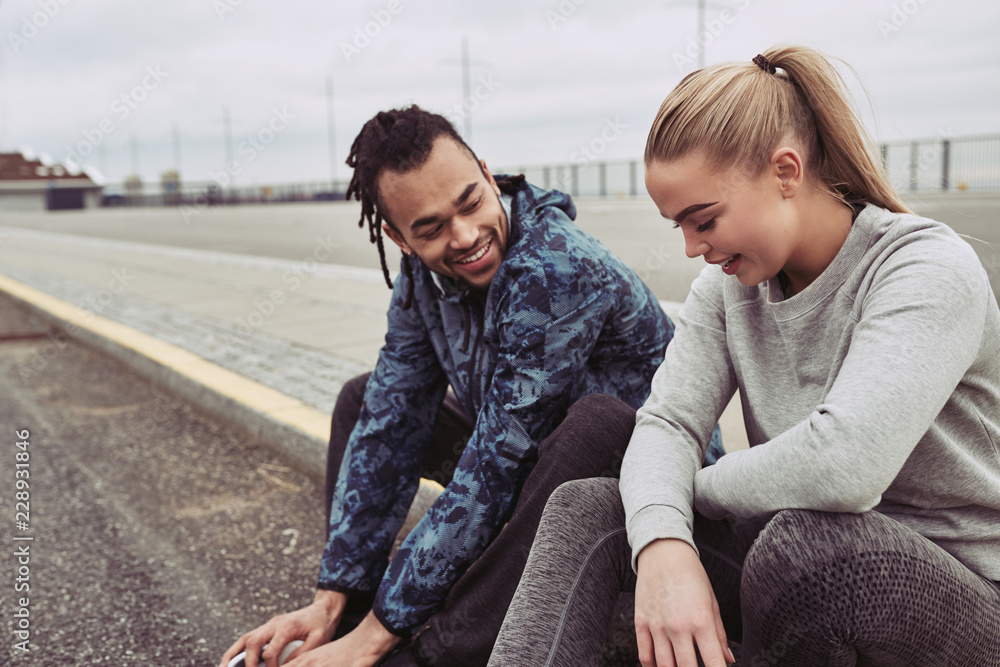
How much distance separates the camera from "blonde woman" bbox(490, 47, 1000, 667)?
50.4 inches

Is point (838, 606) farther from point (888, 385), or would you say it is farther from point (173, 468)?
point (173, 468)

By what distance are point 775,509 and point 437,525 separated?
0.77 meters

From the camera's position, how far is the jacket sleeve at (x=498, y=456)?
1860 millimetres

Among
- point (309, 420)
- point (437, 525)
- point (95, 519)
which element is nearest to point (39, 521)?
point (95, 519)

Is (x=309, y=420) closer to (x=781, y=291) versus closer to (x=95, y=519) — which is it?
(x=95, y=519)

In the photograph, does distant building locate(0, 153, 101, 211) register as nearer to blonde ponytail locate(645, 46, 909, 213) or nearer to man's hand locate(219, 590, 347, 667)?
man's hand locate(219, 590, 347, 667)

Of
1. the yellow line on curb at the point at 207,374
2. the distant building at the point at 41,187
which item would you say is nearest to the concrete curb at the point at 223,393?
the yellow line on curb at the point at 207,374

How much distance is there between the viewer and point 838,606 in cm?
126

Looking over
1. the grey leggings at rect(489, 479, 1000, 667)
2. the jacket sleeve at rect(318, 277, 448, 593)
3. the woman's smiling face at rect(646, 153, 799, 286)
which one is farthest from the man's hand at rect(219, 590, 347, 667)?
the woman's smiling face at rect(646, 153, 799, 286)

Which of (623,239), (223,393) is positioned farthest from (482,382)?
(623,239)

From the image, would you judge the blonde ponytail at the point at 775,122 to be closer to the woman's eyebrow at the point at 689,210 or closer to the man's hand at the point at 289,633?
the woman's eyebrow at the point at 689,210

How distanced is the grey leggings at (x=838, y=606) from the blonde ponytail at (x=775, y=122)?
58 centimetres

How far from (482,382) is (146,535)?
1604 mm

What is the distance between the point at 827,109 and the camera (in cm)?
147
